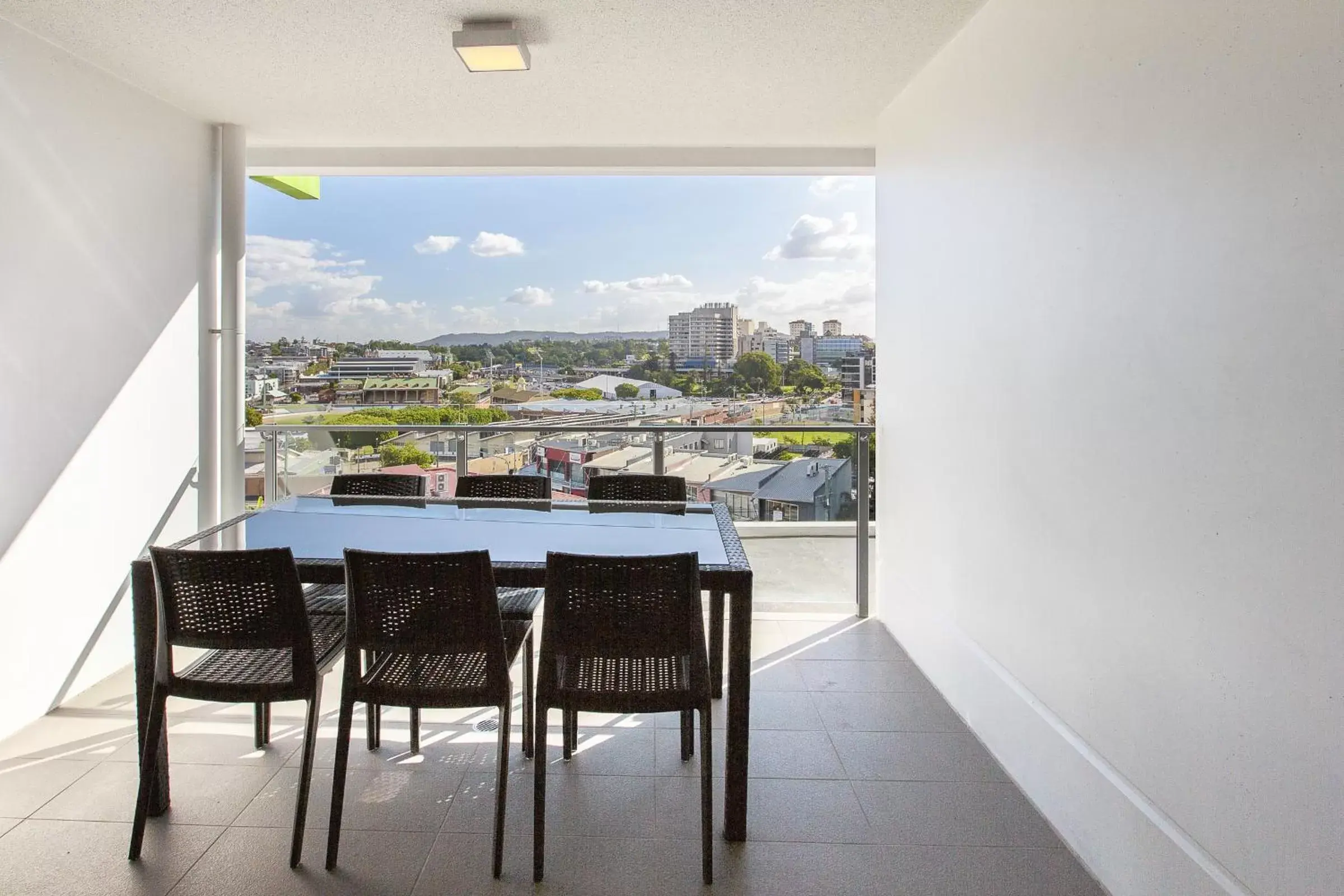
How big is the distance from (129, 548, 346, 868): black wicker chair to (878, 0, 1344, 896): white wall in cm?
215

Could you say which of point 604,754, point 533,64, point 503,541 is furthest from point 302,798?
point 533,64

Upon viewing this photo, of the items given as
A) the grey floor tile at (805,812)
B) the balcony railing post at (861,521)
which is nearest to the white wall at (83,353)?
the grey floor tile at (805,812)

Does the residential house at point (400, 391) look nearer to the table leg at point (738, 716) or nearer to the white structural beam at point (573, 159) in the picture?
the white structural beam at point (573, 159)

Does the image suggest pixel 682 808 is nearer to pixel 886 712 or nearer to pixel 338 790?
pixel 338 790

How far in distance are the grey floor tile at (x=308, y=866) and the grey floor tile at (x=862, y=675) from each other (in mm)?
1826

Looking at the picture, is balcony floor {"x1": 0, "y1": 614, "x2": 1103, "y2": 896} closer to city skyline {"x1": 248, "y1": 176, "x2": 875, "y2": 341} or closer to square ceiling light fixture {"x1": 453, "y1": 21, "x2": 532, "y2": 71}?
square ceiling light fixture {"x1": 453, "y1": 21, "x2": 532, "y2": 71}

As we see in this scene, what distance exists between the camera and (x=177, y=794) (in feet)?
8.32

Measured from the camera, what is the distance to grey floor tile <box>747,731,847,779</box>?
2.71m

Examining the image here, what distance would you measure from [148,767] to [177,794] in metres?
0.35

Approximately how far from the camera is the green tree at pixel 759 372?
5.90m

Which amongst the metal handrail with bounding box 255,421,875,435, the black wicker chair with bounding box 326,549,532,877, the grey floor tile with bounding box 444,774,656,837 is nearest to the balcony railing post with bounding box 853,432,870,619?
the metal handrail with bounding box 255,421,875,435

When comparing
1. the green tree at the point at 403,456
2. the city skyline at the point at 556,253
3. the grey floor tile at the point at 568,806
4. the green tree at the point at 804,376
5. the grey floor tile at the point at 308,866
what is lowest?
the grey floor tile at the point at 308,866

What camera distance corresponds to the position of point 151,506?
371 cm

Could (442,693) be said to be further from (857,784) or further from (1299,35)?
(1299,35)
